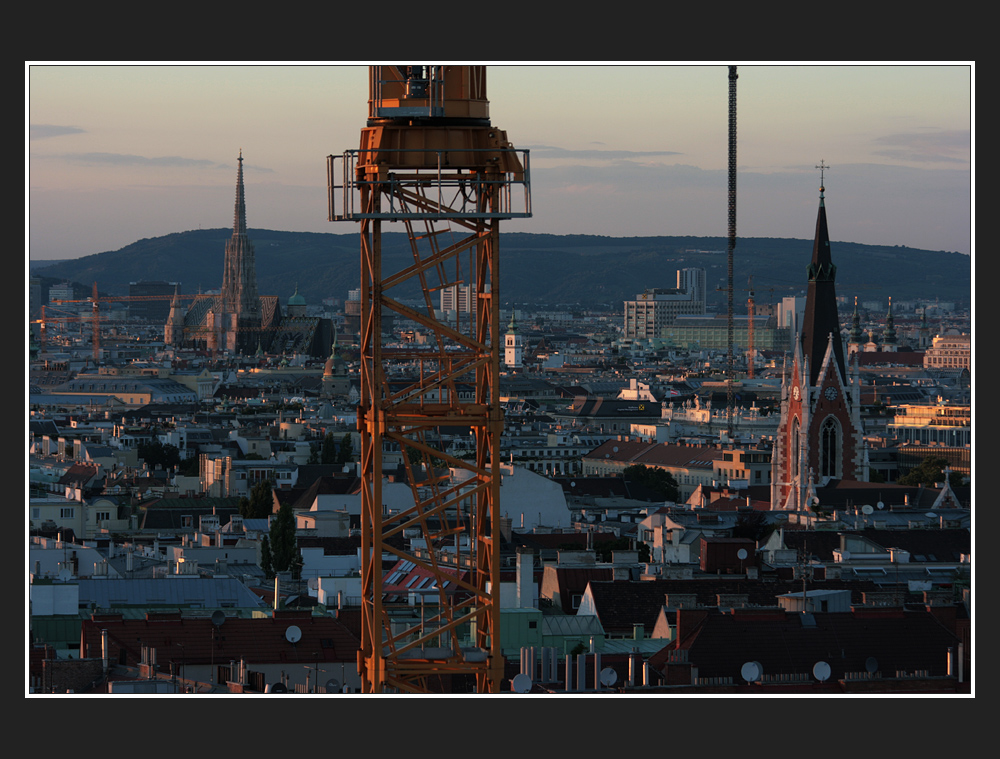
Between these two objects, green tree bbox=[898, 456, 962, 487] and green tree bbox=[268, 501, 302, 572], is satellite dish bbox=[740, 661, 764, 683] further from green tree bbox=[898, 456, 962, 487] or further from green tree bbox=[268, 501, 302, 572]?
green tree bbox=[898, 456, 962, 487]

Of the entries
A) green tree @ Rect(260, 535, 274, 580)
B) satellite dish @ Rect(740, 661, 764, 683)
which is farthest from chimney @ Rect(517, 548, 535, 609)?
green tree @ Rect(260, 535, 274, 580)

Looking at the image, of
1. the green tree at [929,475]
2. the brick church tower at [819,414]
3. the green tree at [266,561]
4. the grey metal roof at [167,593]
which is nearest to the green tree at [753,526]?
the green tree at [266,561]

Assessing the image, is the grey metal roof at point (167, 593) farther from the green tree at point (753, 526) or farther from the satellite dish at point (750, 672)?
the green tree at point (753, 526)

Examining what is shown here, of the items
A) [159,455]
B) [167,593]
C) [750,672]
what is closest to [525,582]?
[167,593]

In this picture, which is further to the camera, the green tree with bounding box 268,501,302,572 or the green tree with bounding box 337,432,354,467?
the green tree with bounding box 337,432,354,467

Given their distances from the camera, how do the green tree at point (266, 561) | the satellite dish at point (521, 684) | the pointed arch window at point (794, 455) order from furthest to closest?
the pointed arch window at point (794, 455) → the green tree at point (266, 561) → the satellite dish at point (521, 684)

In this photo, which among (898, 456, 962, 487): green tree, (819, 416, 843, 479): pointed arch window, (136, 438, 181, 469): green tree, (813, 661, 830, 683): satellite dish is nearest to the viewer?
(813, 661, 830, 683): satellite dish
